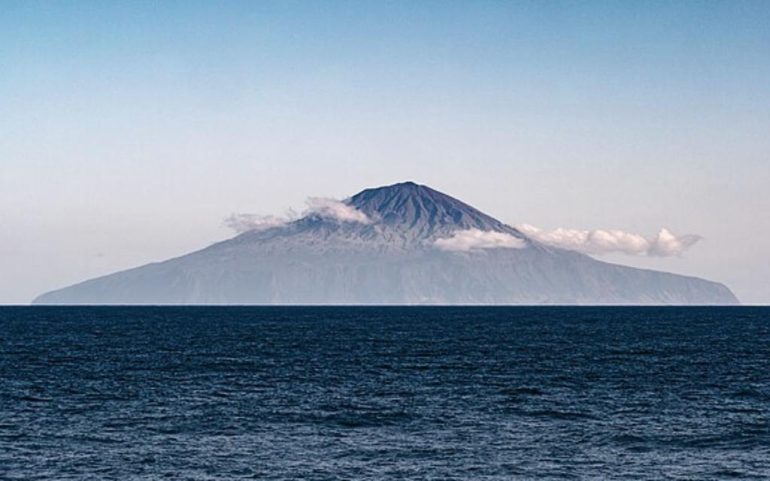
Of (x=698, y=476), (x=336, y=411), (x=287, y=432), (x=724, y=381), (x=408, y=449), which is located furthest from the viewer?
(x=724, y=381)

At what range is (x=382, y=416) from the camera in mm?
68375

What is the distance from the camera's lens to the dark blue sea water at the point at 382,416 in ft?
173

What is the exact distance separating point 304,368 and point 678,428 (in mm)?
48835

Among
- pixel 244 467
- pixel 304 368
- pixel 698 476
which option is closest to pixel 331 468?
pixel 244 467

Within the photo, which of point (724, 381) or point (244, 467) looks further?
point (724, 381)

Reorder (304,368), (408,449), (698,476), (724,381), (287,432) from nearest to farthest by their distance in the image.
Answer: (698,476), (408,449), (287,432), (724,381), (304,368)

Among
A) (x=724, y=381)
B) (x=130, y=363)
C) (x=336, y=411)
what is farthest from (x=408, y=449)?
(x=130, y=363)

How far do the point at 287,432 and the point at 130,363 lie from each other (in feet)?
173

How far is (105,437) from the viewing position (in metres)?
59.7

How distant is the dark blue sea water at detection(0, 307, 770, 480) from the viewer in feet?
173

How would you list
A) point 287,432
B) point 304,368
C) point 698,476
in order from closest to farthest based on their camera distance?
point 698,476 → point 287,432 → point 304,368

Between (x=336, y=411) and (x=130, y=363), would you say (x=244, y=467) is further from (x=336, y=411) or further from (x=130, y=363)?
(x=130, y=363)

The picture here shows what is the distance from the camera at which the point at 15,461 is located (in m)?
53.0

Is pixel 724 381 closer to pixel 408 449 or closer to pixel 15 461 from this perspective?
pixel 408 449
